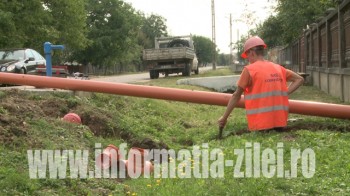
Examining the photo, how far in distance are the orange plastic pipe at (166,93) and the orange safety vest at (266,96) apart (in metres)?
0.78

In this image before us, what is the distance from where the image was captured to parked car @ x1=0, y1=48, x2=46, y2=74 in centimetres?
1453

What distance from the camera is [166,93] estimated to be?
24.9ft

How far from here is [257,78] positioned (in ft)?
20.6

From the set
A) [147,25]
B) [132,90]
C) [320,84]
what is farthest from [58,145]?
[147,25]

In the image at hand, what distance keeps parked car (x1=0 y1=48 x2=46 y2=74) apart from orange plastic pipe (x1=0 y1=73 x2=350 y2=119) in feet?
20.1

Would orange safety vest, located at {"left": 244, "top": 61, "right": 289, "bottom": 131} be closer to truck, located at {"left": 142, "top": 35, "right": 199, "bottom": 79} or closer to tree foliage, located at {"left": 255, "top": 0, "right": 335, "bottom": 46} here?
tree foliage, located at {"left": 255, "top": 0, "right": 335, "bottom": 46}

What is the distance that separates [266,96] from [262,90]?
94 mm

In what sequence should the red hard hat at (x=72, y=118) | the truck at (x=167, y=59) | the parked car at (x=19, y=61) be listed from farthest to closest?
the truck at (x=167, y=59)
the parked car at (x=19, y=61)
the red hard hat at (x=72, y=118)

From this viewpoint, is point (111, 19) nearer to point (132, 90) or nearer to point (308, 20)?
point (308, 20)

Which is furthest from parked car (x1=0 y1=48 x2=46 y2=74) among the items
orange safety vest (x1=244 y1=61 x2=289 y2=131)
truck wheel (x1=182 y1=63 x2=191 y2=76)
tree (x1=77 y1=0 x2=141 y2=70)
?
tree (x1=77 y1=0 x2=141 y2=70)

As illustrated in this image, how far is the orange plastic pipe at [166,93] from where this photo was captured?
23.1 ft

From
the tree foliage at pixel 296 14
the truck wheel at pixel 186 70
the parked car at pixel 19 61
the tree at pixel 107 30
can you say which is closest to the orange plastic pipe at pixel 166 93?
the parked car at pixel 19 61

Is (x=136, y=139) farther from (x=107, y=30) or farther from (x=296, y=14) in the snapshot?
(x=107, y=30)

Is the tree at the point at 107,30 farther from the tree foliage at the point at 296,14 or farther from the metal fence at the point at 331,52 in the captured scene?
the metal fence at the point at 331,52
